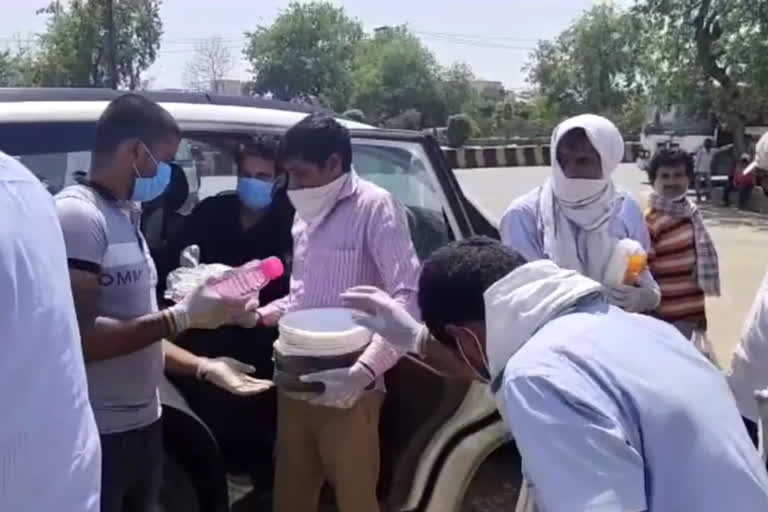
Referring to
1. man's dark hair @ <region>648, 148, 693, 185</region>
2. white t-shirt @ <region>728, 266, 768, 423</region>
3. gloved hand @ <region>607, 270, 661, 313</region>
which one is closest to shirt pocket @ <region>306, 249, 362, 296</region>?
gloved hand @ <region>607, 270, 661, 313</region>

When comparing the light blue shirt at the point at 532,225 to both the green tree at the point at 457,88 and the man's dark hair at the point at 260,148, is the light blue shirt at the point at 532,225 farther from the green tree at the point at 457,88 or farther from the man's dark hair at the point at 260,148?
the green tree at the point at 457,88

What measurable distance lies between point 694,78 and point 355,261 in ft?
54.5

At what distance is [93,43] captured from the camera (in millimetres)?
41438

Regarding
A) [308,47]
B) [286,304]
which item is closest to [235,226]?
[286,304]

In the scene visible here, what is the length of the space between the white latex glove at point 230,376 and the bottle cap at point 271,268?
0.92ft

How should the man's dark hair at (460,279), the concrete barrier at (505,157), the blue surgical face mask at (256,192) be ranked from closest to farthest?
the man's dark hair at (460,279), the blue surgical face mask at (256,192), the concrete barrier at (505,157)

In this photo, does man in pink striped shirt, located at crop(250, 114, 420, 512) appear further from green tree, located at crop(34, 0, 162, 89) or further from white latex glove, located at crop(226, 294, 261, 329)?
green tree, located at crop(34, 0, 162, 89)

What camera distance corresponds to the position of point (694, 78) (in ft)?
61.7

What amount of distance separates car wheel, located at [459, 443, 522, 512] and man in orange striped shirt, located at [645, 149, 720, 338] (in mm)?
1084

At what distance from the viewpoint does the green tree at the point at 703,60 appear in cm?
1683

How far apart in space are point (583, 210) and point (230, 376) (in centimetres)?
128

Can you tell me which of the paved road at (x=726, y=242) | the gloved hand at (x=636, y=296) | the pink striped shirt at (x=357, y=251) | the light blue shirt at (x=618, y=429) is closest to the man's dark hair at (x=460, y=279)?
the light blue shirt at (x=618, y=429)

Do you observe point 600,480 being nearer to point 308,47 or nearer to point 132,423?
point 132,423

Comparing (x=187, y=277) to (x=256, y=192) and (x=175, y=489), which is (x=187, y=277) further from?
(x=175, y=489)
